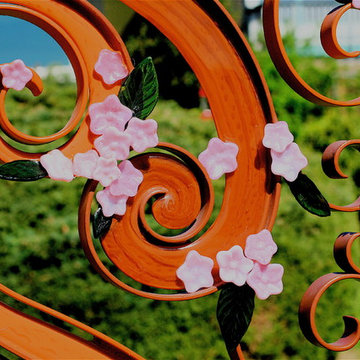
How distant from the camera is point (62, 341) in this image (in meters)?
0.95

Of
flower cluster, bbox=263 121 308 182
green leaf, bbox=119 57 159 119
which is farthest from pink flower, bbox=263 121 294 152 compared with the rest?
green leaf, bbox=119 57 159 119

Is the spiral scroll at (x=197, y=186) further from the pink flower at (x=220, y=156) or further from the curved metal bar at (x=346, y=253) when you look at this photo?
the curved metal bar at (x=346, y=253)

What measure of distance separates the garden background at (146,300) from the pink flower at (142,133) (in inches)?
80.1

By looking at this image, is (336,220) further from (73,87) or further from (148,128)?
(148,128)

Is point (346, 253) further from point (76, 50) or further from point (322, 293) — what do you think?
point (76, 50)

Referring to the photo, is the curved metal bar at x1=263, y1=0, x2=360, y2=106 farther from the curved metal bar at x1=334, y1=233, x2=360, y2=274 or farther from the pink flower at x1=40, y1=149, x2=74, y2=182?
the pink flower at x1=40, y1=149, x2=74, y2=182

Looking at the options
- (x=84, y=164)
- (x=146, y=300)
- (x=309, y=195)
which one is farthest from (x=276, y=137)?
(x=146, y=300)

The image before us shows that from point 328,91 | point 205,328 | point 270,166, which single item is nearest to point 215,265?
point 270,166

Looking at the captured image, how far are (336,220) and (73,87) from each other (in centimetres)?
234

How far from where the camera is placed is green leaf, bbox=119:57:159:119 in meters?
0.94

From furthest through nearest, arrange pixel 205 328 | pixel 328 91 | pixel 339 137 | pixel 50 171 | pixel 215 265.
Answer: pixel 328 91, pixel 339 137, pixel 205 328, pixel 215 265, pixel 50 171

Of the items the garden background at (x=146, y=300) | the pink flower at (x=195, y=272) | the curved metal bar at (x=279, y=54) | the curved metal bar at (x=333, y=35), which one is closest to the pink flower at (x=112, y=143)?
the pink flower at (x=195, y=272)

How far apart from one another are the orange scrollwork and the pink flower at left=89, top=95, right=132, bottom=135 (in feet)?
1.71

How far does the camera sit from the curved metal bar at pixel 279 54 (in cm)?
99
